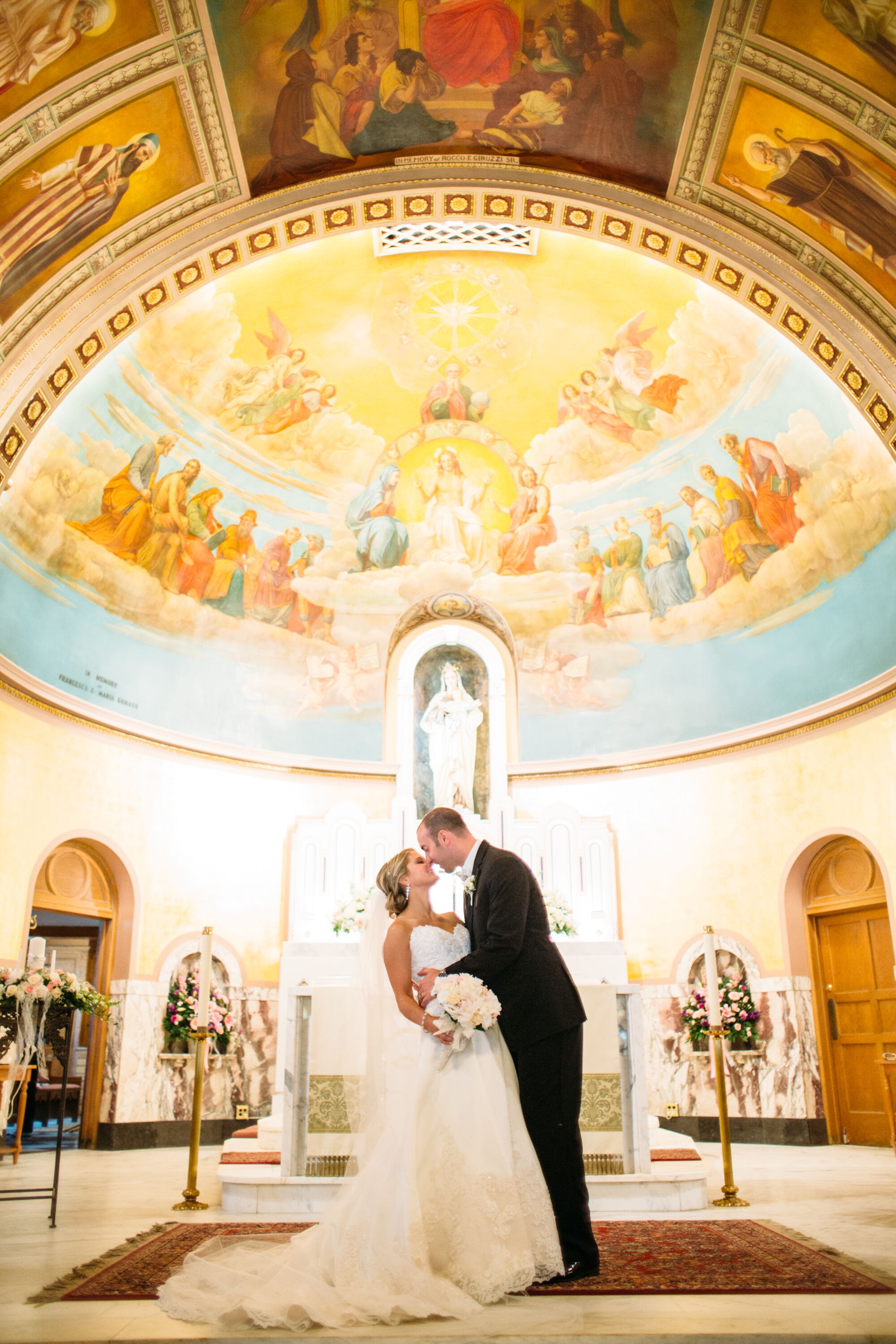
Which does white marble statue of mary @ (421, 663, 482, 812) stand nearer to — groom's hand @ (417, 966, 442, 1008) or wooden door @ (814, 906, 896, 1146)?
wooden door @ (814, 906, 896, 1146)

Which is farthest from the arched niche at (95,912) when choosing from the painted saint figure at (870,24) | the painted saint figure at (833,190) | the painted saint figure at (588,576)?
the painted saint figure at (870,24)

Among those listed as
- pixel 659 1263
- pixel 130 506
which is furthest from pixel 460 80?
pixel 659 1263

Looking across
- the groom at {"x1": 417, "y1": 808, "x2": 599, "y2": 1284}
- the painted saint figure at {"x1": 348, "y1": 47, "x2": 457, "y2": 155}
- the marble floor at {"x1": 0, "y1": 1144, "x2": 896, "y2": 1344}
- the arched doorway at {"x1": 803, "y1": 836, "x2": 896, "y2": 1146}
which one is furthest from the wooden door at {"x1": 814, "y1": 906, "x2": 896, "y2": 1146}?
the painted saint figure at {"x1": 348, "y1": 47, "x2": 457, "y2": 155}

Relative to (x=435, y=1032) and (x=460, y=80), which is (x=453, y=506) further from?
(x=435, y=1032)

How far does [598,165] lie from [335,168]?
3.10 metres

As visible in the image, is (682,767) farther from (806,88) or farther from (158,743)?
(806,88)

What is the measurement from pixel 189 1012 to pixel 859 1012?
10.0 meters

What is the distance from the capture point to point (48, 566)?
1508 cm

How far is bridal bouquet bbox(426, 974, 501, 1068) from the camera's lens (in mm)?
5312

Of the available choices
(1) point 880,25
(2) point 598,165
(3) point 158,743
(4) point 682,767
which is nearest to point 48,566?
(3) point 158,743

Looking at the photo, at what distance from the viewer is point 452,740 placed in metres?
18.3

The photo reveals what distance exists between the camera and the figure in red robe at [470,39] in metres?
10.6

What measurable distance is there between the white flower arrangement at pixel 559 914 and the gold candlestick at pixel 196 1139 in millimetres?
6264

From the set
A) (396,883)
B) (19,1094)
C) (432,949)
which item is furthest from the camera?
(19,1094)
